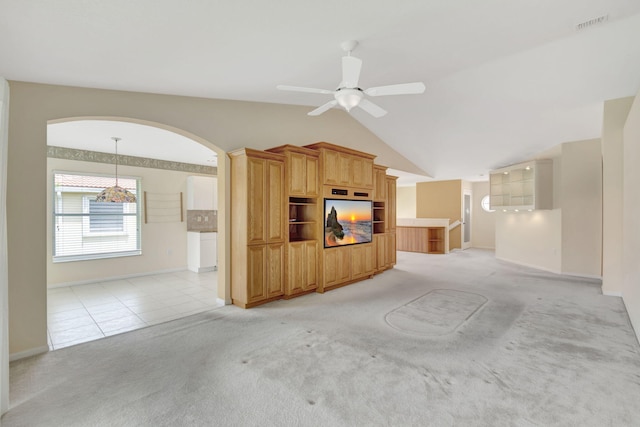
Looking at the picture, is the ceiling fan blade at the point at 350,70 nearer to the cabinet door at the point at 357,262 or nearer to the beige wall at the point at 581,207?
the cabinet door at the point at 357,262

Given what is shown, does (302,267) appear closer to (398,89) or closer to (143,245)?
(398,89)

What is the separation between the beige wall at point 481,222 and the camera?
34.2 ft

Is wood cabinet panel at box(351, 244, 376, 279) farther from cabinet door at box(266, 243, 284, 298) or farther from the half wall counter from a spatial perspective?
the half wall counter

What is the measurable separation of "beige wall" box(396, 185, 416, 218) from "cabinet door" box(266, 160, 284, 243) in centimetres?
908

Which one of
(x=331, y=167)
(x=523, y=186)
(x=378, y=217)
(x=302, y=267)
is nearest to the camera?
(x=302, y=267)

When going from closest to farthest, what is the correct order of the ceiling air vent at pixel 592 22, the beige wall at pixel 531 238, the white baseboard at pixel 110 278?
the ceiling air vent at pixel 592 22 → the white baseboard at pixel 110 278 → the beige wall at pixel 531 238

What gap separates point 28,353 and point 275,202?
305 centimetres

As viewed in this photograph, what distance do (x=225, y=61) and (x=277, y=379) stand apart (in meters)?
2.92

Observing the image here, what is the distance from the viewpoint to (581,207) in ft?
19.1

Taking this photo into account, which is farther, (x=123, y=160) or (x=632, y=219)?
(x=123, y=160)

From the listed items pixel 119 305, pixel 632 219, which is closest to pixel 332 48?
pixel 632 219

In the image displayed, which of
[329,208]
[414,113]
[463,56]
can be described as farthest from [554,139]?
[329,208]

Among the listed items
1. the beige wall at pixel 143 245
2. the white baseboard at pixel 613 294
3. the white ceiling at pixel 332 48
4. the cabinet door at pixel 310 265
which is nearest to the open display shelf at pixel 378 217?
the cabinet door at pixel 310 265

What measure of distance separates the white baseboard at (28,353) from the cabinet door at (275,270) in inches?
94.7
